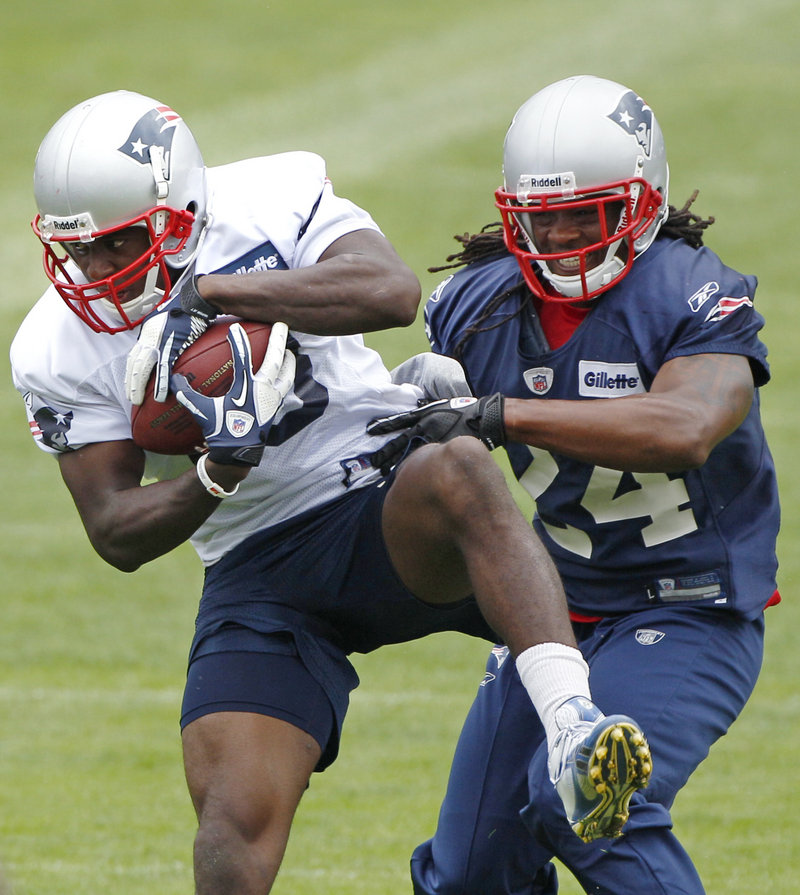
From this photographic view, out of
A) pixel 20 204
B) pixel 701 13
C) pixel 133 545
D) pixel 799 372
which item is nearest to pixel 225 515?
pixel 133 545

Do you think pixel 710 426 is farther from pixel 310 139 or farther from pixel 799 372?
pixel 310 139

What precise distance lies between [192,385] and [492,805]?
1417 millimetres

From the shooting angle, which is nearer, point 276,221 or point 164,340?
point 164,340

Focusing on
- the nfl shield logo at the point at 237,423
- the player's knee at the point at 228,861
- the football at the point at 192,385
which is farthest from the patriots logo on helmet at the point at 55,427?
the player's knee at the point at 228,861

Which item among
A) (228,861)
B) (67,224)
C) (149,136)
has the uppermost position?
(149,136)

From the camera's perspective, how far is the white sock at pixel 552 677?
11.6 feet

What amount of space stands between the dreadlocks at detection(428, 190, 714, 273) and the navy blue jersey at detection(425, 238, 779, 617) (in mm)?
75

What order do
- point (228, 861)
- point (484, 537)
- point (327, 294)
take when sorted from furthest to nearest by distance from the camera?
1. point (327, 294)
2. point (228, 861)
3. point (484, 537)

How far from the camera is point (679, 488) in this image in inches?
167

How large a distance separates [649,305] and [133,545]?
59.7 inches

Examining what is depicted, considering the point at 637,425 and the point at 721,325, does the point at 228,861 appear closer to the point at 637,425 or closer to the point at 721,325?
the point at 637,425

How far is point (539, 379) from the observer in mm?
4348

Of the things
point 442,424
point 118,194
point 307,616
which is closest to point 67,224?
point 118,194

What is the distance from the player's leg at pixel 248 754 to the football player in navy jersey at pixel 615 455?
523 mm
